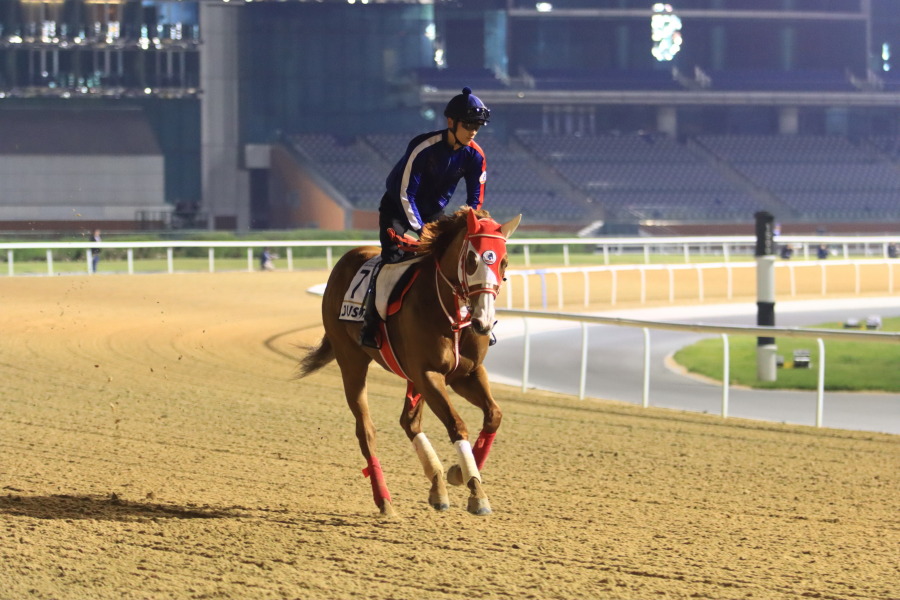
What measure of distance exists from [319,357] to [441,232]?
5.41 feet

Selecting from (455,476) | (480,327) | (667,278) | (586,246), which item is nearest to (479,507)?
(455,476)

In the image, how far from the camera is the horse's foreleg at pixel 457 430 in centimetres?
→ 525

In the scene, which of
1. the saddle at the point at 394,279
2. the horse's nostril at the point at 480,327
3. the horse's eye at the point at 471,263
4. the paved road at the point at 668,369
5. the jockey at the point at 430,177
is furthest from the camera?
the paved road at the point at 668,369

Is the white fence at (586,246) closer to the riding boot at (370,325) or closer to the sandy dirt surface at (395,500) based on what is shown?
the sandy dirt surface at (395,500)

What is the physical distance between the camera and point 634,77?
4678 cm

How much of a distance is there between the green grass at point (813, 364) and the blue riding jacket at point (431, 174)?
290 inches

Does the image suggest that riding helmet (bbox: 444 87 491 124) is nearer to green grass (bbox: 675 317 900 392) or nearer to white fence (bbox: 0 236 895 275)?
green grass (bbox: 675 317 900 392)

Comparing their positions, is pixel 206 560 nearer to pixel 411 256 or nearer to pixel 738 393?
pixel 411 256

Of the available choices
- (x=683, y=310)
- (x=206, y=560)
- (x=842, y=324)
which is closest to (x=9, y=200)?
(x=683, y=310)

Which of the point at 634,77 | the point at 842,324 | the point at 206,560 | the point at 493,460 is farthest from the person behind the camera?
the point at 634,77

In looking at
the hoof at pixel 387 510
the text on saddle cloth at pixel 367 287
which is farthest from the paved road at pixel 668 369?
the hoof at pixel 387 510

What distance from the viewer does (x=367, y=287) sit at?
19.7 ft

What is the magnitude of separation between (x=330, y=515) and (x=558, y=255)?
24.4 meters

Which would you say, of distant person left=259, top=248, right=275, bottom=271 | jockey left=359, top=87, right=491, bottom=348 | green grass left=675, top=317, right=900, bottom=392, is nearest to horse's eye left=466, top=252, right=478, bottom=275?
jockey left=359, top=87, right=491, bottom=348
